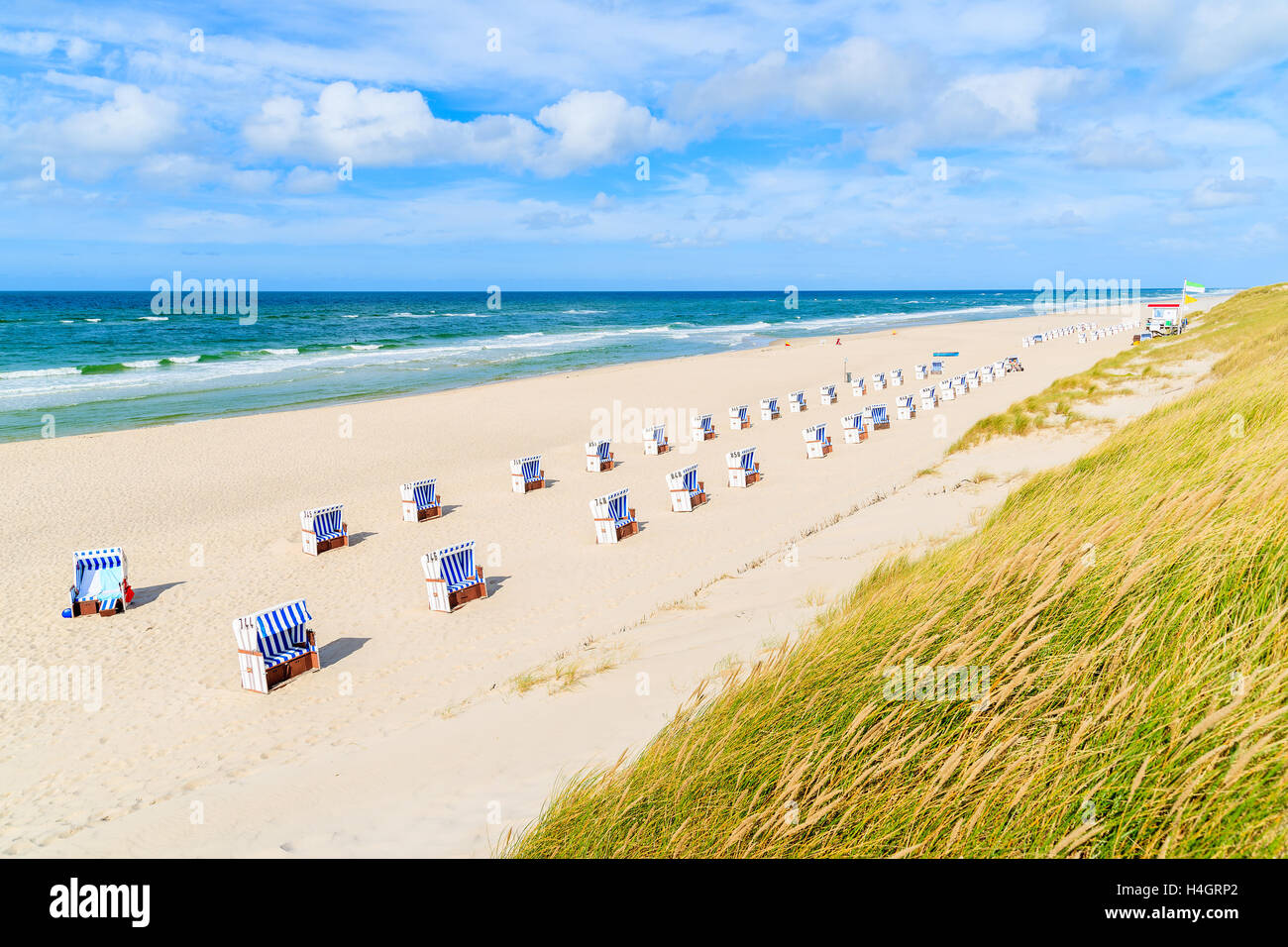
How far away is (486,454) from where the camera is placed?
2194 centimetres

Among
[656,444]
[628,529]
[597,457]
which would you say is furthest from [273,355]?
[628,529]

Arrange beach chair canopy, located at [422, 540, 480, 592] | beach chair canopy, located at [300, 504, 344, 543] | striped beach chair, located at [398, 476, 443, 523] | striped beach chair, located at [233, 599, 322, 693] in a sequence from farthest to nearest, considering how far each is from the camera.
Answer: striped beach chair, located at [398, 476, 443, 523], beach chair canopy, located at [300, 504, 344, 543], beach chair canopy, located at [422, 540, 480, 592], striped beach chair, located at [233, 599, 322, 693]

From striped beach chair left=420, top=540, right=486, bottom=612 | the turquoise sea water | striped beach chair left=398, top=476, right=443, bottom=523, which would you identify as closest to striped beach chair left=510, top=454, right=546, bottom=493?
striped beach chair left=398, top=476, right=443, bottom=523

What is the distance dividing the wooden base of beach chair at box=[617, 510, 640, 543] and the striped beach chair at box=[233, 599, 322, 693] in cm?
565

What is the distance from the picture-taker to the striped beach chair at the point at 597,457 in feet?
61.6

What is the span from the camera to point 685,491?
1509 cm

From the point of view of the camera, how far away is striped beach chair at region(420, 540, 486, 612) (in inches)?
407

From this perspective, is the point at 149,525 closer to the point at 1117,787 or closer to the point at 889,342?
the point at 1117,787

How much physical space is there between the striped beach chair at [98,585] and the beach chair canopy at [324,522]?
2.85 m

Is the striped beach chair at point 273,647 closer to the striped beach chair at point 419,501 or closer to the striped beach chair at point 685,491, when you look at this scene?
the striped beach chair at point 419,501

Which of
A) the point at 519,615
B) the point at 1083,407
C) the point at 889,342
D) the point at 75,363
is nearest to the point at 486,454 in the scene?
the point at 519,615

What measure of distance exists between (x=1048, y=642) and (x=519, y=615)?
7730 millimetres

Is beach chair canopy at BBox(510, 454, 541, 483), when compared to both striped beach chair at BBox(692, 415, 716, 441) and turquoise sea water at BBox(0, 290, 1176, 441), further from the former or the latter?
turquoise sea water at BBox(0, 290, 1176, 441)

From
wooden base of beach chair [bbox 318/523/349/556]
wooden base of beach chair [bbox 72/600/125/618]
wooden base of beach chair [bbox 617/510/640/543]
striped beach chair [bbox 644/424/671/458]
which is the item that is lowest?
wooden base of beach chair [bbox 72/600/125/618]
